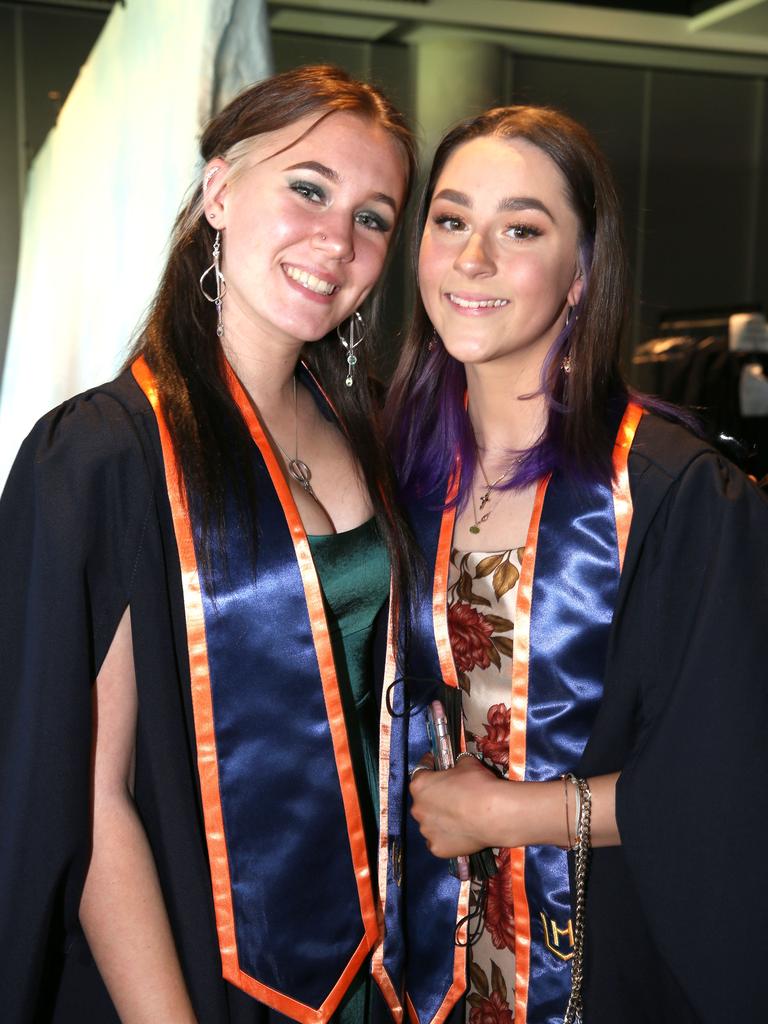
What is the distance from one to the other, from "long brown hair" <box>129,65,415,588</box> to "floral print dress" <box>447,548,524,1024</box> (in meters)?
0.10

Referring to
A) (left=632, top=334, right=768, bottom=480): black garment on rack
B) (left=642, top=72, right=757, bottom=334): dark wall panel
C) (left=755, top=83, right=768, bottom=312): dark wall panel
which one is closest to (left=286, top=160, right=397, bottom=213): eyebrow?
(left=632, top=334, right=768, bottom=480): black garment on rack

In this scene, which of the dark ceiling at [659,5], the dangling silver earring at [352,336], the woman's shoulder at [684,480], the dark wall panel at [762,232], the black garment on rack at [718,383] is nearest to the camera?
the woman's shoulder at [684,480]

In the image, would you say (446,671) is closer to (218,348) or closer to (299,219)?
(218,348)

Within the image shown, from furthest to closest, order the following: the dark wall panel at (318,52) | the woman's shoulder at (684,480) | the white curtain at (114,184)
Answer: the dark wall panel at (318,52), the white curtain at (114,184), the woman's shoulder at (684,480)

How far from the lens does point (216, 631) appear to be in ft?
4.24

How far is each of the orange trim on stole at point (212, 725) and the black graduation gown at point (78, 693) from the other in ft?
0.05

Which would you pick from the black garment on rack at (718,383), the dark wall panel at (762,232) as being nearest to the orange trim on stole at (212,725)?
the black garment on rack at (718,383)

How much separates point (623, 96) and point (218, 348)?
4593 millimetres

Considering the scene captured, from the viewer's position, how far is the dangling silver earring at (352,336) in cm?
170

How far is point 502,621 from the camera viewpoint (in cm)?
145

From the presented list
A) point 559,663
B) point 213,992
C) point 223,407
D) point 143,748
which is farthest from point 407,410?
point 213,992

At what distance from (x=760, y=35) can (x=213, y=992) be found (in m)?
5.27

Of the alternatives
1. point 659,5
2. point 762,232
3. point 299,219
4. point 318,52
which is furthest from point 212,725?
point 762,232

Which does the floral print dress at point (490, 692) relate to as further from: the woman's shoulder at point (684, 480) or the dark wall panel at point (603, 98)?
the dark wall panel at point (603, 98)
